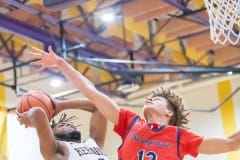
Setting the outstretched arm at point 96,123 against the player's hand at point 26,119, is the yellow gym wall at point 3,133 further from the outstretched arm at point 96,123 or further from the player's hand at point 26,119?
the player's hand at point 26,119

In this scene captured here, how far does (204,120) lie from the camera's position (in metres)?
10.9

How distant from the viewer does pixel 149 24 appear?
911 cm

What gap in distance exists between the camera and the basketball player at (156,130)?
3.19 metres

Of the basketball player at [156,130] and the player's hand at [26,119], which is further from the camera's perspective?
the player's hand at [26,119]

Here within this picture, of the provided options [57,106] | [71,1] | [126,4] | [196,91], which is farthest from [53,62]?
[196,91]

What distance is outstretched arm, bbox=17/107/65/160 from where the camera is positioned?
328 cm

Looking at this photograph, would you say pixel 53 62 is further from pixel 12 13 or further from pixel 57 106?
pixel 12 13

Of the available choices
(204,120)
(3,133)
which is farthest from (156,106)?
(204,120)

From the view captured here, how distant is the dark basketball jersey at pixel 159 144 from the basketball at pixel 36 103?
1.80 ft

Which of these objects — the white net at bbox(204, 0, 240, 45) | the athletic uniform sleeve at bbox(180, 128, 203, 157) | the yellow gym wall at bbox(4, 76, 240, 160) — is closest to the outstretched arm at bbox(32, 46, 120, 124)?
the athletic uniform sleeve at bbox(180, 128, 203, 157)

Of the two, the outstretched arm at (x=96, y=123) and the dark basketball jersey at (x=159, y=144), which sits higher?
the outstretched arm at (x=96, y=123)

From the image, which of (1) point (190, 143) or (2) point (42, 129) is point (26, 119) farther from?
(1) point (190, 143)

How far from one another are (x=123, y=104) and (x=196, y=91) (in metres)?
1.55

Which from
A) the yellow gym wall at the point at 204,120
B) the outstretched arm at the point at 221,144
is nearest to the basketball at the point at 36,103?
the outstretched arm at the point at 221,144
